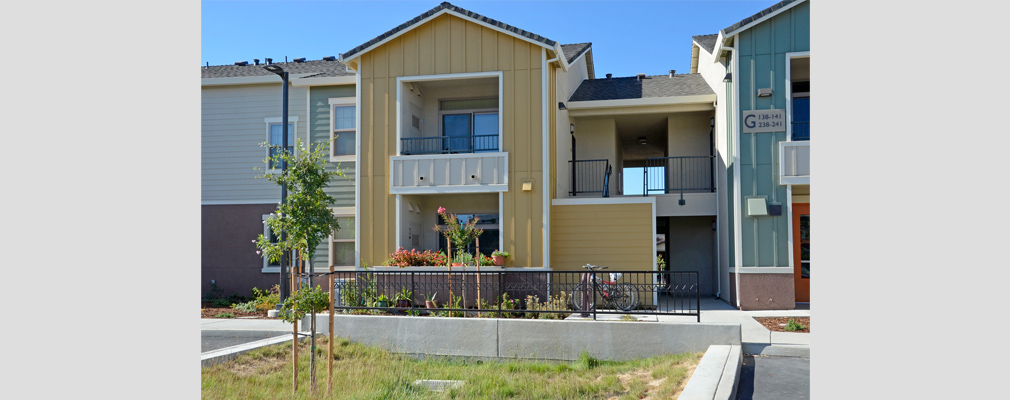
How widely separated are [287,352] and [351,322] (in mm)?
1336

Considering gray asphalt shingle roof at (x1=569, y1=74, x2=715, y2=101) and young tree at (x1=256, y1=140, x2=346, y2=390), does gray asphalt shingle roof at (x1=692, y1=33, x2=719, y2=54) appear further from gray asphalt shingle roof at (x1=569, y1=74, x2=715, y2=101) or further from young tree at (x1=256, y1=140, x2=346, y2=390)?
young tree at (x1=256, y1=140, x2=346, y2=390)

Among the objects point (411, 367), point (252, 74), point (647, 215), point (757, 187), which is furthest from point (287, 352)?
point (252, 74)

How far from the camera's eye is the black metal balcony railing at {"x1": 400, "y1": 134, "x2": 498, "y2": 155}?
51.6 ft

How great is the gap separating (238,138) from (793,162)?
13.2 metres

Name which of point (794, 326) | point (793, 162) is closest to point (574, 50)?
point (793, 162)

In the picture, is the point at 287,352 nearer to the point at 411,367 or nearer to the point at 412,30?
the point at 411,367

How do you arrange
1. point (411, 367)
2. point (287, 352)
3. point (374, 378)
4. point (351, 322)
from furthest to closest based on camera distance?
point (351, 322)
point (287, 352)
point (411, 367)
point (374, 378)

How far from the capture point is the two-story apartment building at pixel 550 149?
13766 millimetres

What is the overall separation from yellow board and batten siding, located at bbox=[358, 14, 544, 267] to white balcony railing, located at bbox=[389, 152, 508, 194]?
0.92 feet

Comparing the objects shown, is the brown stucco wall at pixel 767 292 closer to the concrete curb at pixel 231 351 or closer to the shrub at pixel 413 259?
the shrub at pixel 413 259

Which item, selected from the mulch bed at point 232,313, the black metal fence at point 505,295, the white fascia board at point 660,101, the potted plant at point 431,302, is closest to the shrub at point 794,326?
the black metal fence at point 505,295

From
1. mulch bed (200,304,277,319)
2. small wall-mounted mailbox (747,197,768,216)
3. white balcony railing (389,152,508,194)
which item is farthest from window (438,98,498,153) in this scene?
small wall-mounted mailbox (747,197,768,216)

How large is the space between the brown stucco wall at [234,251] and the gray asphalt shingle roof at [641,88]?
28.7 feet

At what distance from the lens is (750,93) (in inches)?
547
